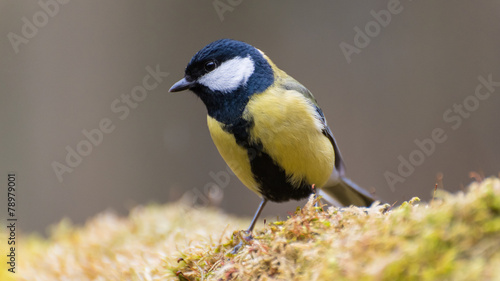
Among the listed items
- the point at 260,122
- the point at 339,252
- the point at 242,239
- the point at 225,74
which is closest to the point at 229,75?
the point at 225,74

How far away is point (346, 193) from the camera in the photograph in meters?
2.32

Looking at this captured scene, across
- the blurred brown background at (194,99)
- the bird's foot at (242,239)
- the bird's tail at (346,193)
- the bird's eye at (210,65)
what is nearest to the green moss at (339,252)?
the bird's foot at (242,239)

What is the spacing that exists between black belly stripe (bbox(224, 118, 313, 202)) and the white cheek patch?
0.20m

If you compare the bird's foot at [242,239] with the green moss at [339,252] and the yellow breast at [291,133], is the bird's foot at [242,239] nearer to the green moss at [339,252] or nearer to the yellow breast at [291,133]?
the green moss at [339,252]

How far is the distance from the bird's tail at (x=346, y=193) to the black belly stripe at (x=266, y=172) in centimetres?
42

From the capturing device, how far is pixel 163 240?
196 cm

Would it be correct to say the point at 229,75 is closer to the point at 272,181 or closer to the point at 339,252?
the point at 272,181

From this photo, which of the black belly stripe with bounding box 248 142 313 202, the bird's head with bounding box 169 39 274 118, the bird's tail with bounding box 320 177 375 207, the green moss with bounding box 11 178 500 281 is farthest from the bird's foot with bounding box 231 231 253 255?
the bird's tail with bounding box 320 177 375 207

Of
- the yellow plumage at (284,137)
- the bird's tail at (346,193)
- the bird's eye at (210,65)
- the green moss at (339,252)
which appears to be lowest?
the green moss at (339,252)

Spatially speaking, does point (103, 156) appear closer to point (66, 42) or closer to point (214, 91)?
point (66, 42)

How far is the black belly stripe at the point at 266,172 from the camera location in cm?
171

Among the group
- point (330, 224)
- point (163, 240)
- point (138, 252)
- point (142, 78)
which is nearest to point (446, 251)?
point (330, 224)

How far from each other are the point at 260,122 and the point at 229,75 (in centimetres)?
32

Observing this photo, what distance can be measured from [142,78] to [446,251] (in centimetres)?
462
